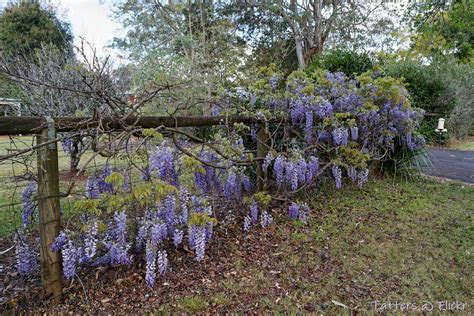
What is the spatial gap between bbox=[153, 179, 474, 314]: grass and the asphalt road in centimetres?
222

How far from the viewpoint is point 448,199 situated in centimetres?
452

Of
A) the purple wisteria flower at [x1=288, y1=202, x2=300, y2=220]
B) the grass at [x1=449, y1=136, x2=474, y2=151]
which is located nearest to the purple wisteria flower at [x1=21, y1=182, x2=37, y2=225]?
the purple wisteria flower at [x1=288, y1=202, x2=300, y2=220]

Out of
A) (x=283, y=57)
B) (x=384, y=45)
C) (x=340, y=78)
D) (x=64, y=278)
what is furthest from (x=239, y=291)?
(x=384, y=45)

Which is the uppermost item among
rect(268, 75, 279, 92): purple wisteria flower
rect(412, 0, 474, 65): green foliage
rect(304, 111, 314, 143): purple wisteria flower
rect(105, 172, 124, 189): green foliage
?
rect(412, 0, 474, 65): green foliage

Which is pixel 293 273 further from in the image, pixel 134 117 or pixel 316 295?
pixel 134 117

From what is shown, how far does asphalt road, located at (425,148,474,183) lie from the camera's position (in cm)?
618

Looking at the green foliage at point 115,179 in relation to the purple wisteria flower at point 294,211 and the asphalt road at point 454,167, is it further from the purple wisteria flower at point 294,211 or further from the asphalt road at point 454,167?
the asphalt road at point 454,167

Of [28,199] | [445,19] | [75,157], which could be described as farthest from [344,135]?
[445,19]

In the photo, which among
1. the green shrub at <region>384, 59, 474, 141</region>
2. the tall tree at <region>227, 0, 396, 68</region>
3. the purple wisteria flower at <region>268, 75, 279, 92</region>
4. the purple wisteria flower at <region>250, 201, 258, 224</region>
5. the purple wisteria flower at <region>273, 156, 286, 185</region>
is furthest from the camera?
the tall tree at <region>227, 0, 396, 68</region>

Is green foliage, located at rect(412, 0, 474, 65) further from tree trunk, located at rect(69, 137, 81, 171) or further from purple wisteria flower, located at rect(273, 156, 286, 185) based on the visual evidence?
tree trunk, located at rect(69, 137, 81, 171)

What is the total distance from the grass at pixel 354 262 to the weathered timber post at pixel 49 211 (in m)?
0.77

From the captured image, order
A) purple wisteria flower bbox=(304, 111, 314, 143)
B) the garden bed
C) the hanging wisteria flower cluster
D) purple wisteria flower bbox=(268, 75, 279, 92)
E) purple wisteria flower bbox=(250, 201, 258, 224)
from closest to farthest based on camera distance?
the garden bed
purple wisteria flower bbox=(250, 201, 258, 224)
the hanging wisteria flower cluster
purple wisteria flower bbox=(304, 111, 314, 143)
purple wisteria flower bbox=(268, 75, 279, 92)

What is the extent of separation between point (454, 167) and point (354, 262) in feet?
18.7

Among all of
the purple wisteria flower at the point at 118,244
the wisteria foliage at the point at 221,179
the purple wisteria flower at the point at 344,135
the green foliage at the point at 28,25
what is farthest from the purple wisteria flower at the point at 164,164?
the green foliage at the point at 28,25
